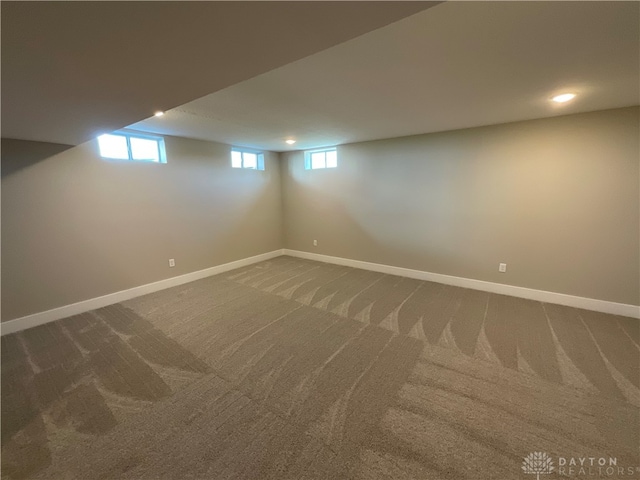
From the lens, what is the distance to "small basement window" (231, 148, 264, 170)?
4.85 m

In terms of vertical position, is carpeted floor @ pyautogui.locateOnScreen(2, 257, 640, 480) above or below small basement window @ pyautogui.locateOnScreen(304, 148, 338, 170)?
below

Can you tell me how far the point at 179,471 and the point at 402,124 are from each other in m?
3.73

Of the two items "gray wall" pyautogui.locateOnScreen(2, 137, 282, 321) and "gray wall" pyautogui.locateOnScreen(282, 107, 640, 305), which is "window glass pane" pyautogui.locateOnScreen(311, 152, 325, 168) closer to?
"gray wall" pyautogui.locateOnScreen(282, 107, 640, 305)

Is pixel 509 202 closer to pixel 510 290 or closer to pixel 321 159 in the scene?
pixel 510 290

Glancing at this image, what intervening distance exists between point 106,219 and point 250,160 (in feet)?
8.85

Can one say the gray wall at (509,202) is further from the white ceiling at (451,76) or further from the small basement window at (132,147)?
the small basement window at (132,147)

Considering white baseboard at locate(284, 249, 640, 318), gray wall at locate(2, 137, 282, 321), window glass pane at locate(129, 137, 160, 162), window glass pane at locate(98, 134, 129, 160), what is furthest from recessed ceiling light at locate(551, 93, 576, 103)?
window glass pane at locate(98, 134, 129, 160)

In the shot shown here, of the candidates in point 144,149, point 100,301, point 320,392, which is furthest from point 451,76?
point 100,301

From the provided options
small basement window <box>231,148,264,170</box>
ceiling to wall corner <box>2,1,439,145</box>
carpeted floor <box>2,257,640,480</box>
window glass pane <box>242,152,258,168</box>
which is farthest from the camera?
window glass pane <box>242,152,258,168</box>

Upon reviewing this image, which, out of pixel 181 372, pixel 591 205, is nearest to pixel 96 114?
pixel 181 372

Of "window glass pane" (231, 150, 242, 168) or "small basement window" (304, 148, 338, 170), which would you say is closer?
"window glass pane" (231, 150, 242, 168)

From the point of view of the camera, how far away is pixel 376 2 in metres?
0.74

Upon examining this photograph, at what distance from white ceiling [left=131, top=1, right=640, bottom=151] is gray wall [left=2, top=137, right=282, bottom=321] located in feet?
2.70

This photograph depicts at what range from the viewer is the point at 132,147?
352 centimetres
